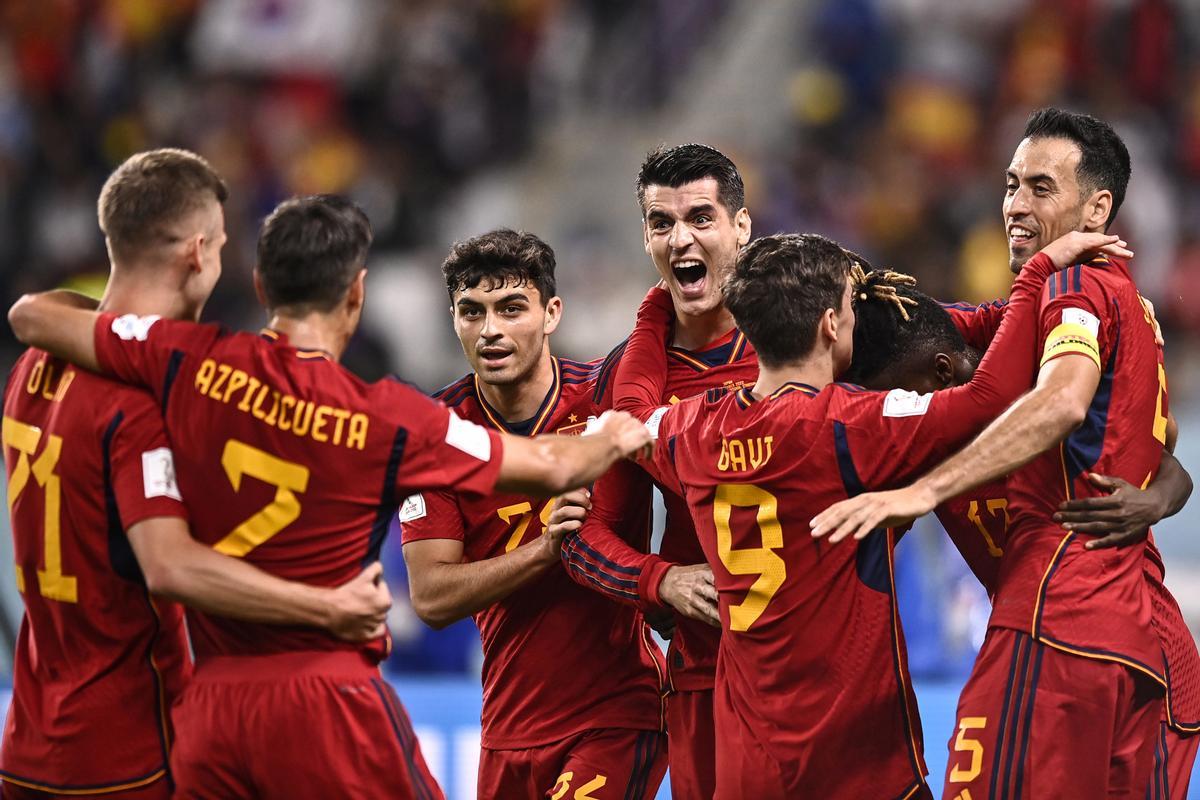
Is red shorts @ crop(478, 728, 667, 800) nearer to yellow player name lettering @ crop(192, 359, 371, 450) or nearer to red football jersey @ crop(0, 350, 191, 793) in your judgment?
red football jersey @ crop(0, 350, 191, 793)

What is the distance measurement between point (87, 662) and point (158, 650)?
19 cm

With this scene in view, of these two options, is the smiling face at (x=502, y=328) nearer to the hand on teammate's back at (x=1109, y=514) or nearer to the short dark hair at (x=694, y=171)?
the short dark hair at (x=694, y=171)

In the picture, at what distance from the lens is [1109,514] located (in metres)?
4.64

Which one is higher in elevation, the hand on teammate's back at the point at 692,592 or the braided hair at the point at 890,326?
the braided hair at the point at 890,326

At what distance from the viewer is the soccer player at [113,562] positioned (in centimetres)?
420

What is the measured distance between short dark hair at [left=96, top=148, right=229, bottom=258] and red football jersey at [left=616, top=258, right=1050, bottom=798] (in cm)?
171

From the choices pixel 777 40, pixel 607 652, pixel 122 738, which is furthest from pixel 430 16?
pixel 122 738

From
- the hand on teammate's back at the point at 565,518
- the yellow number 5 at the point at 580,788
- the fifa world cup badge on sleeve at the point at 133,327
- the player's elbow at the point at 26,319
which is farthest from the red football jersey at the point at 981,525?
the player's elbow at the point at 26,319

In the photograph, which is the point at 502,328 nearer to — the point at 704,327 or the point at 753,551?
the point at 704,327

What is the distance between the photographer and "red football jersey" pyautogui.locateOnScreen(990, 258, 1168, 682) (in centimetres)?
460

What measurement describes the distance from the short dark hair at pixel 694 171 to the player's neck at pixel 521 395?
752 mm

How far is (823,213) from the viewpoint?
42.2 ft

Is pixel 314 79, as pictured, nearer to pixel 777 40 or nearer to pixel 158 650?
pixel 777 40

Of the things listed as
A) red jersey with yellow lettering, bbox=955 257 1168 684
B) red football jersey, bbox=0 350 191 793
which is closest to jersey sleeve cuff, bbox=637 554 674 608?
red jersey with yellow lettering, bbox=955 257 1168 684
